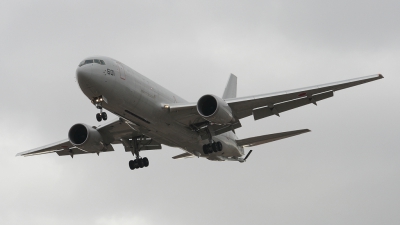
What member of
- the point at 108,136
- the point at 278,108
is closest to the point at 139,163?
the point at 108,136

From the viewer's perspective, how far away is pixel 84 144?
39.0 metres

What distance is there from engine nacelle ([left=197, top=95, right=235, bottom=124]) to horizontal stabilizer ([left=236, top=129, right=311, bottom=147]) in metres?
5.31

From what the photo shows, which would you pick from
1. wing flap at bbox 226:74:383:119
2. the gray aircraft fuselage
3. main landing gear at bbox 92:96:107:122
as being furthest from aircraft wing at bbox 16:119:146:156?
wing flap at bbox 226:74:383:119

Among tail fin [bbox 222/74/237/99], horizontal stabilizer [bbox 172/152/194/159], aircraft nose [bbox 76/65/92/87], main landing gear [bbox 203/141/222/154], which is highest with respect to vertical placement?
tail fin [bbox 222/74/237/99]

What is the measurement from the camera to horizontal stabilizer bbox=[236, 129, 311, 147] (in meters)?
38.9

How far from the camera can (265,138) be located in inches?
1619

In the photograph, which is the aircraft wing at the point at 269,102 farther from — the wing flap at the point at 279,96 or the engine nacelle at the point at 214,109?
the engine nacelle at the point at 214,109

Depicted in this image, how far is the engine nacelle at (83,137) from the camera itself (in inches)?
1532

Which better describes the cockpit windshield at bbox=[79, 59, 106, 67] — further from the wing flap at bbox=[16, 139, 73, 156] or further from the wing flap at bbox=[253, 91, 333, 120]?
the wing flap at bbox=[16, 139, 73, 156]

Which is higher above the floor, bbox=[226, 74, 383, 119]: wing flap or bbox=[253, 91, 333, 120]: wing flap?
bbox=[226, 74, 383, 119]: wing flap

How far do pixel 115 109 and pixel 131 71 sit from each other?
226 cm

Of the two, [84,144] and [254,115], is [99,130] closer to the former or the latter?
[84,144]

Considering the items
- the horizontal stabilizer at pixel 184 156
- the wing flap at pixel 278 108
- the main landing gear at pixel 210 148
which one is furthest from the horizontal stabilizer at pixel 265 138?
the main landing gear at pixel 210 148

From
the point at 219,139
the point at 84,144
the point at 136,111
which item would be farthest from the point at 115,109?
the point at 219,139
